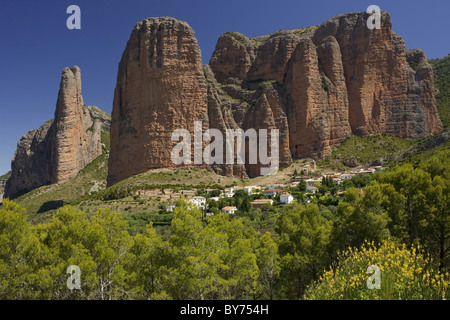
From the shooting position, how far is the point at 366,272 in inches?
359

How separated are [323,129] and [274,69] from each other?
23.3 m

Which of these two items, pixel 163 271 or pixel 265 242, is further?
pixel 265 242

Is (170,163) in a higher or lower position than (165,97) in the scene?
lower

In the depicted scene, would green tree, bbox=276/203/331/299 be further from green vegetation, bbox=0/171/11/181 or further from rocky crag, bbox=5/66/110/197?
green vegetation, bbox=0/171/11/181

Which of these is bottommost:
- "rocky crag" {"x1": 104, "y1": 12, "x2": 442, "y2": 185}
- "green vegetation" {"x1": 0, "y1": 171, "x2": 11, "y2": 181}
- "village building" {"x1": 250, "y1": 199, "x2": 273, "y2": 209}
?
"village building" {"x1": 250, "y1": 199, "x2": 273, "y2": 209}

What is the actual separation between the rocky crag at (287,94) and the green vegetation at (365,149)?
7.45 feet

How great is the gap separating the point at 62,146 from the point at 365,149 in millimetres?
92607

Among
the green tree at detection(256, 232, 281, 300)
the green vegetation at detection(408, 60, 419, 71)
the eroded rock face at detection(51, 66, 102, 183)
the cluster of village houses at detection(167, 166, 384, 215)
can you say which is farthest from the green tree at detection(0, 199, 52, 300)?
the eroded rock face at detection(51, 66, 102, 183)

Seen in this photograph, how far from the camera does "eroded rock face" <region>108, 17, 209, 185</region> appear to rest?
70.2 meters

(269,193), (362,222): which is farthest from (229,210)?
(362,222)

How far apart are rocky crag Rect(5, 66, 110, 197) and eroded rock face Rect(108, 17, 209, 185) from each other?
34021mm
